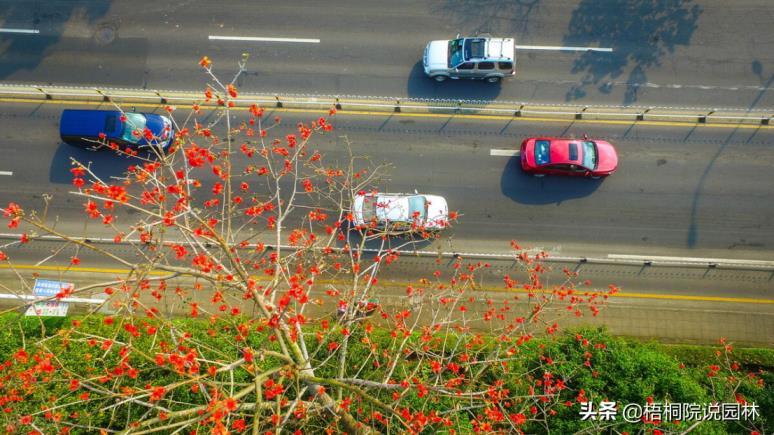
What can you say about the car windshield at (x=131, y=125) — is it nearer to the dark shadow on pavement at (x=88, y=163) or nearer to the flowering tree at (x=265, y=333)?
the dark shadow on pavement at (x=88, y=163)

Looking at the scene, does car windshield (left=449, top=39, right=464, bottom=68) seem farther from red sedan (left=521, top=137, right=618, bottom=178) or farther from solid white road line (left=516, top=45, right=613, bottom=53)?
red sedan (left=521, top=137, right=618, bottom=178)

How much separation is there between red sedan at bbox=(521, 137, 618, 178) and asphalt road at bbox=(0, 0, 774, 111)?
2.57m

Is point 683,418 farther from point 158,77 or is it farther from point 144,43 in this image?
point 144,43

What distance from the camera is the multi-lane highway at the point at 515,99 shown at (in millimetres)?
19672

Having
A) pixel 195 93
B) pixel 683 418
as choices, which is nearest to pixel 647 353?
pixel 683 418

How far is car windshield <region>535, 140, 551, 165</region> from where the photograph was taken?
64.3 feet

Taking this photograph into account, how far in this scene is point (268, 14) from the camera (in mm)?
21734

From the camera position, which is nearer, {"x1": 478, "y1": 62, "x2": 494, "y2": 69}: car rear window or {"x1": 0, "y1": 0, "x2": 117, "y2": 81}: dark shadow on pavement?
{"x1": 478, "y1": 62, "x2": 494, "y2": 69}: car rear window

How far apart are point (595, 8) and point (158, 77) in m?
21.8

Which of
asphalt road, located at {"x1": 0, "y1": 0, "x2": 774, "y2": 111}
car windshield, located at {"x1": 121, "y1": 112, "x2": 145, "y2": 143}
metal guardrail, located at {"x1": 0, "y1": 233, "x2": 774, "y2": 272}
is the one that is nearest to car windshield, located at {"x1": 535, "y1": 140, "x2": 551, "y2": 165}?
asphalt road, located at {"x1": 0, "y1": 0, "x2": 774, "y2": 111}

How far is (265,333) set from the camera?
15484mm

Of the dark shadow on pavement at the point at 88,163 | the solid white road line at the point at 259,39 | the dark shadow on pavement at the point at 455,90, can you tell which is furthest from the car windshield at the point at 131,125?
the dark shadow on pavement at the point at 455,90

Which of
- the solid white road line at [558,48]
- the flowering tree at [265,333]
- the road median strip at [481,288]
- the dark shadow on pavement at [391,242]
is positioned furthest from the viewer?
the solid white road line at [558,48]

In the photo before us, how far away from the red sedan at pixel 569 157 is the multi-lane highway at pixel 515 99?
0.71 metres
